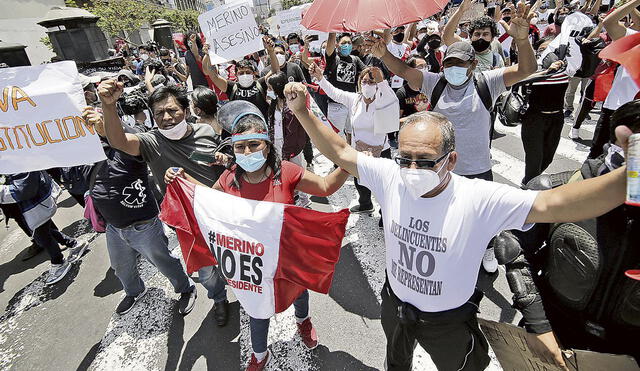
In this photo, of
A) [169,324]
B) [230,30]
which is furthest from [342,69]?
[169,324]

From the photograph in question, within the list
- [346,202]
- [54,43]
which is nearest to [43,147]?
[346,202]

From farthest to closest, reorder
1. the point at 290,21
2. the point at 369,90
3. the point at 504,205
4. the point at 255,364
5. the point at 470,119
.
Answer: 1. the point at 290,21
2. the point at 369,90
3. the point at 470,119
4. the point at 255,364
5. the point at 504,205

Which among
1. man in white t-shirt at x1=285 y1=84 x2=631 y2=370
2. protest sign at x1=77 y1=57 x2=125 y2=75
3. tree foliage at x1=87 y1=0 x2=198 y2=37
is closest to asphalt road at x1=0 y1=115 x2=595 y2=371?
man in white t-shirt at x1=285 y1=84 x2=631 y2=370

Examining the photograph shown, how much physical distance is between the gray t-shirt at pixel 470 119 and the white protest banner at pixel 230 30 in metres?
3.67

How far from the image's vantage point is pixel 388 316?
6.40 ft

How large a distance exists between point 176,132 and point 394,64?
2.10 metres

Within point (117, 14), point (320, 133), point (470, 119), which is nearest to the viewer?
point (320, 133)

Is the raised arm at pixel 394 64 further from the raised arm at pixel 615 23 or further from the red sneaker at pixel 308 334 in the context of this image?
the red sneaker at pixel 308 334

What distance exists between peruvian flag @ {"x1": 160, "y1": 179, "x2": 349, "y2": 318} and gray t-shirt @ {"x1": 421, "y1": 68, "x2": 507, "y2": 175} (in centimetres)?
137

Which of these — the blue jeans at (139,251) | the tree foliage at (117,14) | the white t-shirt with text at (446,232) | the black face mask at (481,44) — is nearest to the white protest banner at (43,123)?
the blue jeans at (139,251)

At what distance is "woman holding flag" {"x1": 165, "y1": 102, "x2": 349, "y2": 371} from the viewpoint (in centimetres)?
231

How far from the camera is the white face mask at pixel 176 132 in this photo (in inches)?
107

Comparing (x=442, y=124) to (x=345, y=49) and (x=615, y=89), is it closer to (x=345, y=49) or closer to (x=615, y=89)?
(x=615, y=89)

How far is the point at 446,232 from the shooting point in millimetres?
1574
